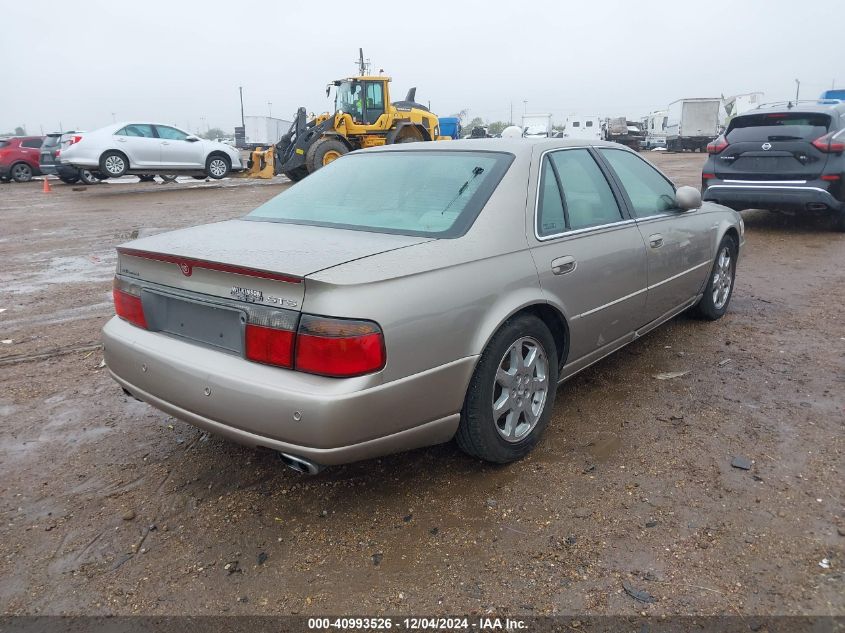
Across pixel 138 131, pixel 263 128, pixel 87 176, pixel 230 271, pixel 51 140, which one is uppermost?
pixel 263 128

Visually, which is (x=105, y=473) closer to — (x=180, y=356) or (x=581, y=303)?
(x=180, y=356)

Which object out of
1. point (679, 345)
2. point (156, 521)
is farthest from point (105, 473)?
point (679, 345)

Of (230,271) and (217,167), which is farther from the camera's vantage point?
(217,167)

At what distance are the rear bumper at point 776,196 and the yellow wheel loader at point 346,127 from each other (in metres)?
11.1

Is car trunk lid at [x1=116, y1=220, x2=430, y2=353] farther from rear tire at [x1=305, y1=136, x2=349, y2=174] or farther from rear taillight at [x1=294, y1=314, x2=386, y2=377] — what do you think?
rear tire at [x1=305, y1=136, x2=349, y2=174]

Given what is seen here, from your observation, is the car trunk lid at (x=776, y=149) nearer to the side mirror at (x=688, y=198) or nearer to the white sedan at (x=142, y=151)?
the side mirror at (x=688, y=198)

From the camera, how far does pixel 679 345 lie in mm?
4707

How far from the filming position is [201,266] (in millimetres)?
2600

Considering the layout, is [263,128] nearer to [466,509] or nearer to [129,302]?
[129,302]

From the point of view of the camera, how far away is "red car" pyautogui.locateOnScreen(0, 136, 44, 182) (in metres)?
22.8

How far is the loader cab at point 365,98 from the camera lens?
18531mm

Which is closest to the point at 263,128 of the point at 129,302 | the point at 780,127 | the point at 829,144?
the point at 780,127

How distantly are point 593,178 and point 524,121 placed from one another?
50.8 m

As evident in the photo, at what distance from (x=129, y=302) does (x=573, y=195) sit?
2318mm
